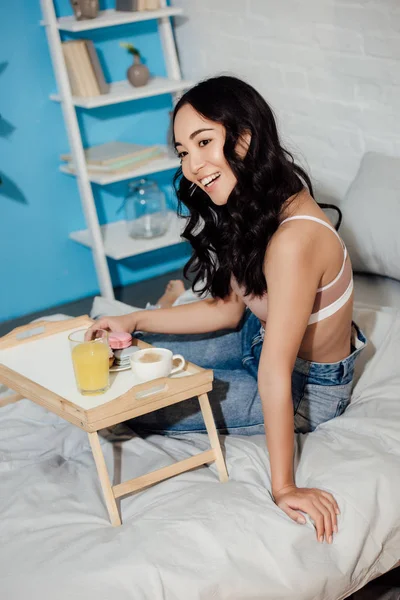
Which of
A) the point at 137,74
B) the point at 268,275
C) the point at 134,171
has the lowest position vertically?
the point at 134,171

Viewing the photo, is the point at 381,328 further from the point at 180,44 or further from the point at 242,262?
the point at 180,44

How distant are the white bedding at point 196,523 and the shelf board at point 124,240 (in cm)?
161

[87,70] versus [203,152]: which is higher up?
[203,152]

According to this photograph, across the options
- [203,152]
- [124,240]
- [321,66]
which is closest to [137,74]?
[124,240]

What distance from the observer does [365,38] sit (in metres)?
2.59

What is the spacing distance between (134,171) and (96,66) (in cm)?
43

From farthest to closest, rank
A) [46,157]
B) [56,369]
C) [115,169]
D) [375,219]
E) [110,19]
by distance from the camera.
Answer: [46,157], [115,169], [110,19], [375,219], [56,369]

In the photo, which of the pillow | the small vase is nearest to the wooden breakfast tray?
the pillow

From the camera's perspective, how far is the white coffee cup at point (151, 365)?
5.07ft

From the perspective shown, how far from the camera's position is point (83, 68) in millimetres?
3188

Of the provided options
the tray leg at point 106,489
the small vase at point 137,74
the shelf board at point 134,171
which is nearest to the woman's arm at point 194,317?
the tray leg at point 106,489

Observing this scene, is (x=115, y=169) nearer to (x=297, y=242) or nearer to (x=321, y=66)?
(x=321, y=66)

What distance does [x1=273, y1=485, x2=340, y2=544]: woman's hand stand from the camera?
1.46m

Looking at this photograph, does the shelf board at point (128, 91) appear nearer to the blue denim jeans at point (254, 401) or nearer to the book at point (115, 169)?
the book at point (115, 169)
